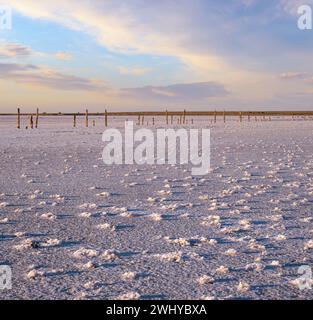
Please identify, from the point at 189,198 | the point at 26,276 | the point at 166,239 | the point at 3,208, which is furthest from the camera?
the point at 189,198

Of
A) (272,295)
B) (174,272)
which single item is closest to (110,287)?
(174,272)

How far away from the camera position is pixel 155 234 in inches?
281

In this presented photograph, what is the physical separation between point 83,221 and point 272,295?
4.24m

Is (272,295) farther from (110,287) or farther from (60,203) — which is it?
(60,203)

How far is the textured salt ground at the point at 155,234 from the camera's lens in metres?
4.99

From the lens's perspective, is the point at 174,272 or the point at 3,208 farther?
the point at 3,208

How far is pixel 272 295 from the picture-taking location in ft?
15.4

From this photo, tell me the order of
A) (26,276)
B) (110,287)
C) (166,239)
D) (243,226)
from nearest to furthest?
(110,287) → (26,276) → (166,239) → (243,226)

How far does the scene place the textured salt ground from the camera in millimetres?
4988

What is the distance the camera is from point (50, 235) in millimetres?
7098

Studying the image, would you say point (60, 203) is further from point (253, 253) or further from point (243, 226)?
point (253, 253)

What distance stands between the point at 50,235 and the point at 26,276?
6.02 ft

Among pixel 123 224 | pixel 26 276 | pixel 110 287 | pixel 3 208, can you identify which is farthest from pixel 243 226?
pixel 3 208
